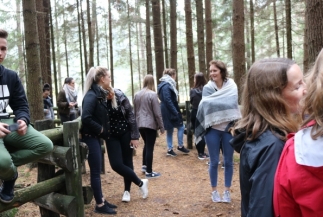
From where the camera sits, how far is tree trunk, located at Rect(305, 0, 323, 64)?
3914 millimetres

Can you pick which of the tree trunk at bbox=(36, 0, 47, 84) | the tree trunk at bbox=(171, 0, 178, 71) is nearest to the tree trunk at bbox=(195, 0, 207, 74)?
the tree trunk at bbox=(171, 0, 178, 71)

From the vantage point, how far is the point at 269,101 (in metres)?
1.78

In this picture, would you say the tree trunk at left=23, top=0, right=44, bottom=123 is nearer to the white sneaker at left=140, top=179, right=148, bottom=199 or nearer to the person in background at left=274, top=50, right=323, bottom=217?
the white sneaker at left=140, top=179, right=148, bottom=199

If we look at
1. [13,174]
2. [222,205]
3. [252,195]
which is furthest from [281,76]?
[222,205]

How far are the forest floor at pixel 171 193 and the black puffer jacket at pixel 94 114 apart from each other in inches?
46.9

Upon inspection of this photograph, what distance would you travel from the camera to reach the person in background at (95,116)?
4.43 metres

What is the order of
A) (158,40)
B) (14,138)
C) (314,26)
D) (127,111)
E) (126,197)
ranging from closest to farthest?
(14,138) < (314,26) < (127,111) < (126,197) < (158,40)

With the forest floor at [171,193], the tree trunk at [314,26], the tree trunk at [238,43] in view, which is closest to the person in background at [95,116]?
the forest floor at [171,193]

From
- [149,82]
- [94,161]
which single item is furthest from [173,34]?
[94,161]

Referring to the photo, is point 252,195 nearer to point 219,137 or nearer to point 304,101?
point 304,101

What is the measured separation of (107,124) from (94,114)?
0.77ft

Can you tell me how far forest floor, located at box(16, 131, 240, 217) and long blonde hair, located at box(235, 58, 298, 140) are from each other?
312 centimetres

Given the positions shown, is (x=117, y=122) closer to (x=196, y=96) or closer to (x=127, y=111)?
(x=127, y=111)

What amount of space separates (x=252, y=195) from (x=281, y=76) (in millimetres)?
645
